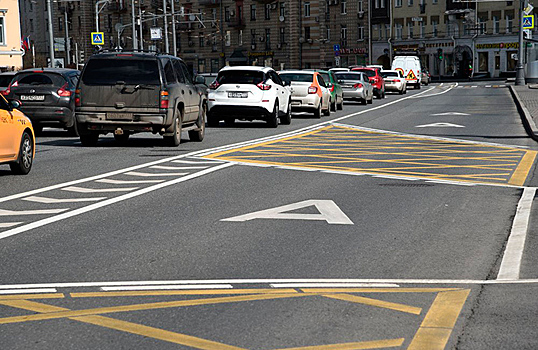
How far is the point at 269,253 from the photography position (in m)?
7.98

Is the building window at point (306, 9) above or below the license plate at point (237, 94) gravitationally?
above

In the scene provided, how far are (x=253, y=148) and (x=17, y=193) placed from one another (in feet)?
25.2

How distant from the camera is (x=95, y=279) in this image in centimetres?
693

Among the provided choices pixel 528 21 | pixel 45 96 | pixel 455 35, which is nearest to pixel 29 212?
pixel 45 96

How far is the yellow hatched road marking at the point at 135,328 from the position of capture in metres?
5.26

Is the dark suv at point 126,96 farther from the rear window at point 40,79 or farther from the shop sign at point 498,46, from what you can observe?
the shop sign at point 498,46

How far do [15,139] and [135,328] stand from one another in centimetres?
905

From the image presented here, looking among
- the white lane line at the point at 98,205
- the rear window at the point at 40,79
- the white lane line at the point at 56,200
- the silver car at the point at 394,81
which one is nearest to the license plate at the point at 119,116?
the white lane line at the point at 98,205

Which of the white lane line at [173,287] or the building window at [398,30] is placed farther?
the building window at [398,30]

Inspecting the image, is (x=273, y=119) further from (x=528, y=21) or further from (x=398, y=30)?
(x=398, y=30)

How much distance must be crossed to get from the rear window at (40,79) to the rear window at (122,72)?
469cm

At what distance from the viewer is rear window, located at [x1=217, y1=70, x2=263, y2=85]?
2619cm

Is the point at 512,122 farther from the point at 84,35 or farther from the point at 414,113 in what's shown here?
the point at 84,35

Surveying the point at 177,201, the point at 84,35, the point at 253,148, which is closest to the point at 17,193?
the point at 177,201
